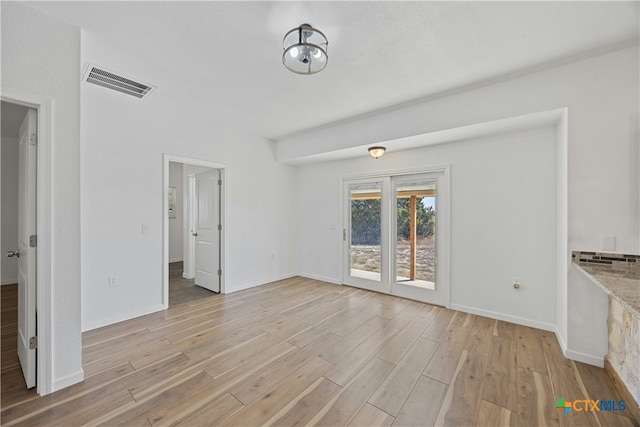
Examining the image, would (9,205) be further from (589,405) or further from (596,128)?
(596,128)

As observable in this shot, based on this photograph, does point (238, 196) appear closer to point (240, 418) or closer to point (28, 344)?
point (28, 344)

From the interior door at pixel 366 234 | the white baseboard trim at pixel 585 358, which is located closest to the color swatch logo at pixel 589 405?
the white baseboard trim at pixel 585 358

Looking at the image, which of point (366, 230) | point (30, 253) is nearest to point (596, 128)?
point (366, 230)

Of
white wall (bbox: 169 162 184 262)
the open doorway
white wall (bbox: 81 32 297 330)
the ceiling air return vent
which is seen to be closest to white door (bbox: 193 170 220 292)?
white wall (bbox: 81 32 297 330)

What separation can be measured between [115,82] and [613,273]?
5089 millimetres

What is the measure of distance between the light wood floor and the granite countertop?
2.85 feet

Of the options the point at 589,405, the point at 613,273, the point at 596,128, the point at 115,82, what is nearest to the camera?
the point at 589,405

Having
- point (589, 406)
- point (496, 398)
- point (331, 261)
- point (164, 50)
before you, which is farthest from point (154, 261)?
point (589, 406)

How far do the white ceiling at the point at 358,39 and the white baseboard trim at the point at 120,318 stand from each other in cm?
278

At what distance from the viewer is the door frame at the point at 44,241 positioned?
190 cm

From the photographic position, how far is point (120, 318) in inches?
125

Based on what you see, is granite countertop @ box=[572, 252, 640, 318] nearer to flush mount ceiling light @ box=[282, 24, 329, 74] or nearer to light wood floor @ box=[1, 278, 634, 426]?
light wood floor @ box=[1, 278, 634, 426]

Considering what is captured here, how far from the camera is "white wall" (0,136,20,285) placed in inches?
186

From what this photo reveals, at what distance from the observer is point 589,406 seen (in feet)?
6.01
